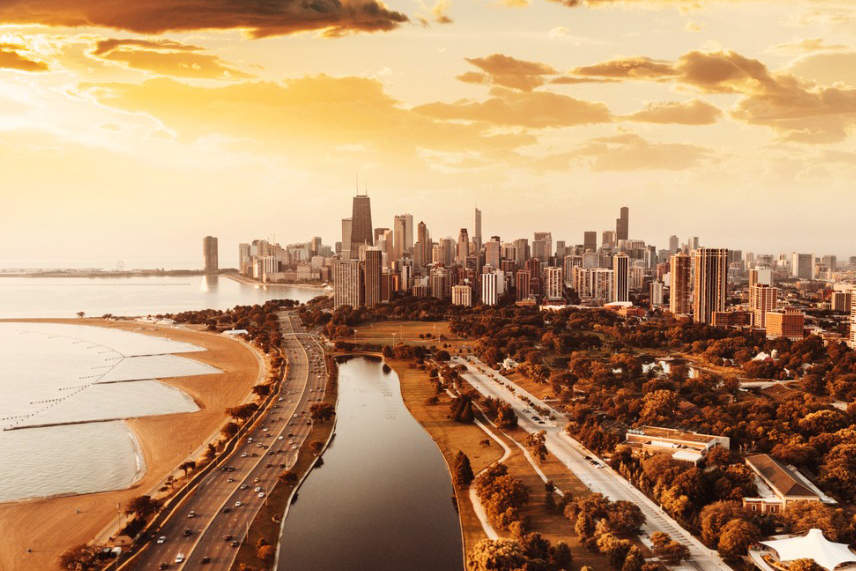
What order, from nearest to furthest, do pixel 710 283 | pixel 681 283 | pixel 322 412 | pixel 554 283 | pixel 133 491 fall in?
pixel 133 491 < pixel 322 412 < pixel 710 283 < pixel 681 283 < pixel 554 283

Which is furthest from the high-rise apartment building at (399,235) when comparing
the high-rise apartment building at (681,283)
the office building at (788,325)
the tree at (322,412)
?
the tree at (322,412)

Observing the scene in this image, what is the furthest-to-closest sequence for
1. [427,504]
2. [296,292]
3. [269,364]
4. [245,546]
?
[296,292] → [269,364] → [427,504] → [245,546]

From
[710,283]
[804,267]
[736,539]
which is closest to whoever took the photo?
[736,539]

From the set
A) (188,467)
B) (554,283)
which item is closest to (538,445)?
(188,467)

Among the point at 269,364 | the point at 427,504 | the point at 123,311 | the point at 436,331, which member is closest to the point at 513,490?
the point at 427,504

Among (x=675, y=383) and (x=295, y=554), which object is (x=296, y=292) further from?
(x=295, y=554)

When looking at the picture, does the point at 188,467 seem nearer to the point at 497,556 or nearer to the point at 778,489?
the point at 497,556
